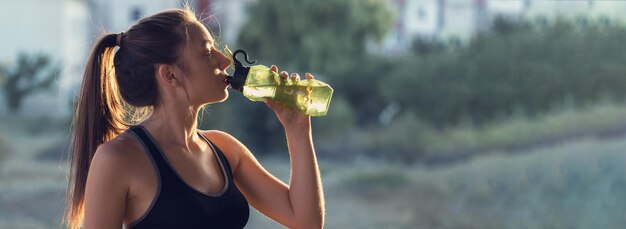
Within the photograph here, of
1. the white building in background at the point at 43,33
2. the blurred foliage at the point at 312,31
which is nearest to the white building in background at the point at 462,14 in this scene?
the blurred foliage at the point at 312,31

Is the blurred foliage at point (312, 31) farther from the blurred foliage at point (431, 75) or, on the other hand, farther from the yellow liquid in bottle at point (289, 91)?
the yellow liquid in bottle at point (289, 91)

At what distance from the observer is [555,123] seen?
8.90 metres

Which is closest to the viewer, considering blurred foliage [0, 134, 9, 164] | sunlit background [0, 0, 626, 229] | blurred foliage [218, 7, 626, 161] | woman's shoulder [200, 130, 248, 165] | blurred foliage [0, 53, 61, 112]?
woman's shoulder [200, 130, 248, 165]

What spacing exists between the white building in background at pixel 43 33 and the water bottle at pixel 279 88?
A: 9131 mm

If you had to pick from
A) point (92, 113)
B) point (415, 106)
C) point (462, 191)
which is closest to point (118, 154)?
point (92, 113)

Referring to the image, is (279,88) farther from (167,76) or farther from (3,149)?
(3,149)

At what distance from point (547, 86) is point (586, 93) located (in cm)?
36

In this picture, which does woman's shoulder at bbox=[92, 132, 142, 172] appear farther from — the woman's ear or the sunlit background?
the sunlit background

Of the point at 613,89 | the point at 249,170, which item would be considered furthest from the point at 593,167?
the point at 249,170

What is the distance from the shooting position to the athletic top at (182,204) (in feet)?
4.24

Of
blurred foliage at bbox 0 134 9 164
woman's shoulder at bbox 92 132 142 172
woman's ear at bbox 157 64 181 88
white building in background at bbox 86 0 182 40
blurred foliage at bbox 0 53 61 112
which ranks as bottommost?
blurred foliage at bbox 0 134 9 164

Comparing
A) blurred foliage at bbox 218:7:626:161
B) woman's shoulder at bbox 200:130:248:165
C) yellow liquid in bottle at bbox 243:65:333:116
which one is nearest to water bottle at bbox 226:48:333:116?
yellow liquid in bottle at bbox 243:65:333:116

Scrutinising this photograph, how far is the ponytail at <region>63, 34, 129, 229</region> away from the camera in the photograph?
55.2 inches

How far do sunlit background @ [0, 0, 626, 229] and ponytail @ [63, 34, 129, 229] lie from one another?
5.79 metres
